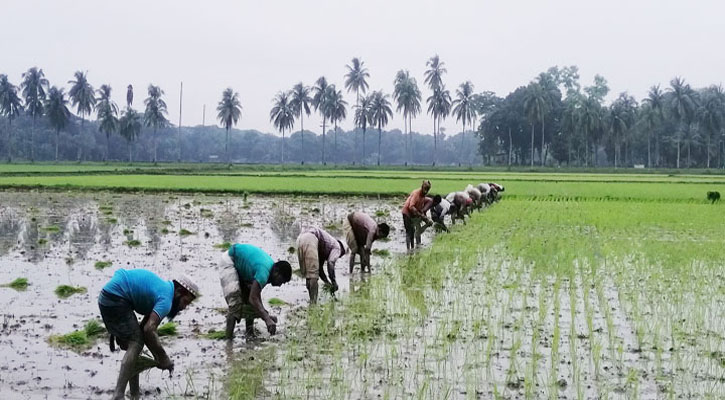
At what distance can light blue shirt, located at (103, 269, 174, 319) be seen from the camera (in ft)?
16.9

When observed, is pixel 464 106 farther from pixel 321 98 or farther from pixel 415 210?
pixel 415 210

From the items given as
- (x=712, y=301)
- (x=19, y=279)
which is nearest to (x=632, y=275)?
(x=712, y=301)

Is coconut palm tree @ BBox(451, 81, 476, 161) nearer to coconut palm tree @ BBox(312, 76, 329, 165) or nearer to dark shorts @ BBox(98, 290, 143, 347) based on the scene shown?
coconut palm tree @ BBox(312, 76, 329, 165)

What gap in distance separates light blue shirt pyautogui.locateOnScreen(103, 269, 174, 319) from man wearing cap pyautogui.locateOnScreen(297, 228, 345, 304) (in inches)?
117

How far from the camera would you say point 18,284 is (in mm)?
9219

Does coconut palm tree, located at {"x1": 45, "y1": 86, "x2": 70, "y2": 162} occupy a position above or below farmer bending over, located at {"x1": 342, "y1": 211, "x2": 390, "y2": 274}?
above

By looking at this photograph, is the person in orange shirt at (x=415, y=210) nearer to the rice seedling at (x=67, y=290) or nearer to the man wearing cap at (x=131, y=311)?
the rice seedling at (x=67, y=290)

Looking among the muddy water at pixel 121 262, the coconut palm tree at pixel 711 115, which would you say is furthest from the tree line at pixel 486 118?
the muddy water at pixel 121 262

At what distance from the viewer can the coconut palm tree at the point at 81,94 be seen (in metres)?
80.4

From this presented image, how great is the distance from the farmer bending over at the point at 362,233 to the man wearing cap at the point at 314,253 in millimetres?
1686

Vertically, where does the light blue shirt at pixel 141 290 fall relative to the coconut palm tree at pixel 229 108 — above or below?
below

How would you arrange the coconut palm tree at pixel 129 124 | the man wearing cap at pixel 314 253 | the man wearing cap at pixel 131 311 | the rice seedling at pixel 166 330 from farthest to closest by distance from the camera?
1. the coconut palm tree at pixel 129 124
2. the man wearing cap at pixel 314 253
3. the rice seedling at pixel 166 330
4. the man wearing cap at pixel 131 311

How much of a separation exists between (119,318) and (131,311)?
0.10 m

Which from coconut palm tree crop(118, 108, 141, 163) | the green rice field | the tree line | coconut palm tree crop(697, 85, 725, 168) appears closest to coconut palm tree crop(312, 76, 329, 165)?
the tree line
